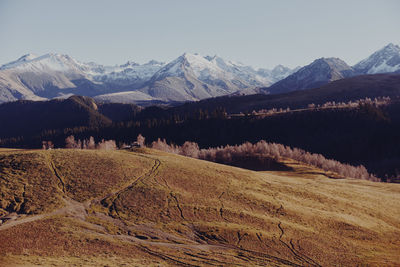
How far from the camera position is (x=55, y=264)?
36500mm

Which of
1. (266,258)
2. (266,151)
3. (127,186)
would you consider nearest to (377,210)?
(266,258)

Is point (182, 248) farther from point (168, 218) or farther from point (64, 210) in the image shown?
point (64, 210)

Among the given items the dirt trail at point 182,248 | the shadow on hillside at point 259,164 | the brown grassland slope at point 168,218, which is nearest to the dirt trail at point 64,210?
the dirt trail at point 182,248

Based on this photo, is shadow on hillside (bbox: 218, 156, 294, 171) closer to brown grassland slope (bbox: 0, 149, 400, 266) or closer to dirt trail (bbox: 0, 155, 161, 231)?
brown grassland slope (bbox: 0, 149, 400, 266)

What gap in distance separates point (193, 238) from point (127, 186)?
21.1m

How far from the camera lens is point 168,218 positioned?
5300 cm

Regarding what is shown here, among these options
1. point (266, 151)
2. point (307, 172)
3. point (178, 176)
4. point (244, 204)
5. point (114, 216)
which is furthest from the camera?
point (266, 151)

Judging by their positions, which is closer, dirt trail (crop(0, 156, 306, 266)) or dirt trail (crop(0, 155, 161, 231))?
dirt trail (crop(0, 156, 306, 266))

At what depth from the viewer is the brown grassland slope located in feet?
139

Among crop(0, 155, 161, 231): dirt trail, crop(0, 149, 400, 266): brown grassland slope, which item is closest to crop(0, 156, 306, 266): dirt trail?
crop(0, 155, 161, 231): dirt trail

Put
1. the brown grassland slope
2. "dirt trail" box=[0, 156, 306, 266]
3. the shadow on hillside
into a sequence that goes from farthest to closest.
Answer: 1. the shadow on hillside
2. the brown grassland slope
3. "dirt trail" box=[0, 156, 306, 266]

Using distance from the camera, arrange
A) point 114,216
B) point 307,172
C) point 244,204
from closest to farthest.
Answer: point 114,216
point 244,204
point 307,172

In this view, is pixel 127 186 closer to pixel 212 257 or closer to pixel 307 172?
pixel 212 257

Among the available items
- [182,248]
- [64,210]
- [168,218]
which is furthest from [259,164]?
[182,248]
